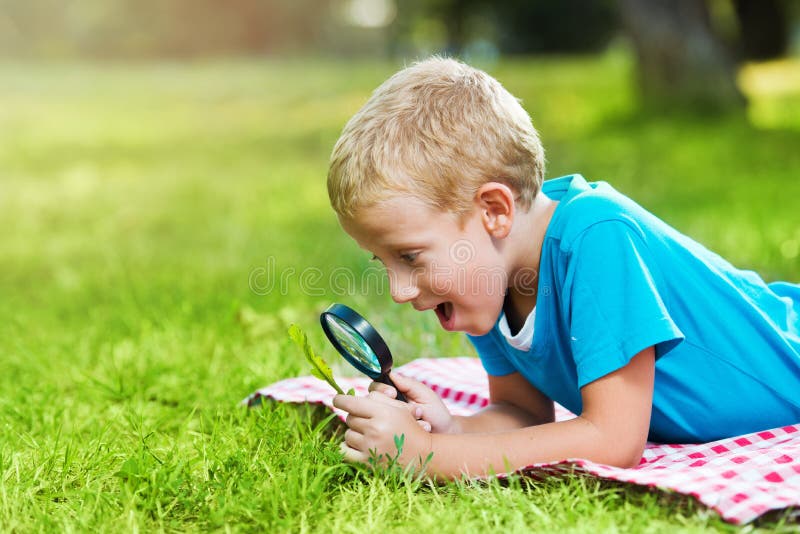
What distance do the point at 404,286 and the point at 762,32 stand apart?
1848cm

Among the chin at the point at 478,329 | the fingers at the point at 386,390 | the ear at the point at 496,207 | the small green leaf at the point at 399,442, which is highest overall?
the ear at the point at 496,207

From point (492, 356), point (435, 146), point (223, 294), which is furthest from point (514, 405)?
point (223, 294)

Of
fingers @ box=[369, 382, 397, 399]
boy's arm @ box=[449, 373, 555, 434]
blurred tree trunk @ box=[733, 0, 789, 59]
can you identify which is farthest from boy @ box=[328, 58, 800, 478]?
blurred tree trunk @ box=[733, 0, 789, 59]

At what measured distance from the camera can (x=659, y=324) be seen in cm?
219

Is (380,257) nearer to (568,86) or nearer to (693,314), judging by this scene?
(693,314)

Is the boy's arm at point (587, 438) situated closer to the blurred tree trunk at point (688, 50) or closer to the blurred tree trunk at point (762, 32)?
the blurred tree trunk at point (688, 50)

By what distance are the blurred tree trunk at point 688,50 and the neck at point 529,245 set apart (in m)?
7.71

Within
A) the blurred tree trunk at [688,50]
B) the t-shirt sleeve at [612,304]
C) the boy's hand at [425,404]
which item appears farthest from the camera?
the blurred tree trunk at [688,50]

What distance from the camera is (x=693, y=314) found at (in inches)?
95.8

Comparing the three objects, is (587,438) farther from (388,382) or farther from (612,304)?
(388,382)

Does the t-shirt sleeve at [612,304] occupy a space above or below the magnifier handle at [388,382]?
above

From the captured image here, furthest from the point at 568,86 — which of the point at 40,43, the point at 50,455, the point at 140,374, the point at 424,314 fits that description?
the point at 40,43

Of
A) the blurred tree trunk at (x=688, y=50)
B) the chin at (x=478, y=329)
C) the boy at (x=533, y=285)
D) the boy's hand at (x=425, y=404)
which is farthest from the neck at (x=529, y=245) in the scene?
the blurred tree trunk at (x=688, y=50)

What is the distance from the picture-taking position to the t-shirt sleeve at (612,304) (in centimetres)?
219
